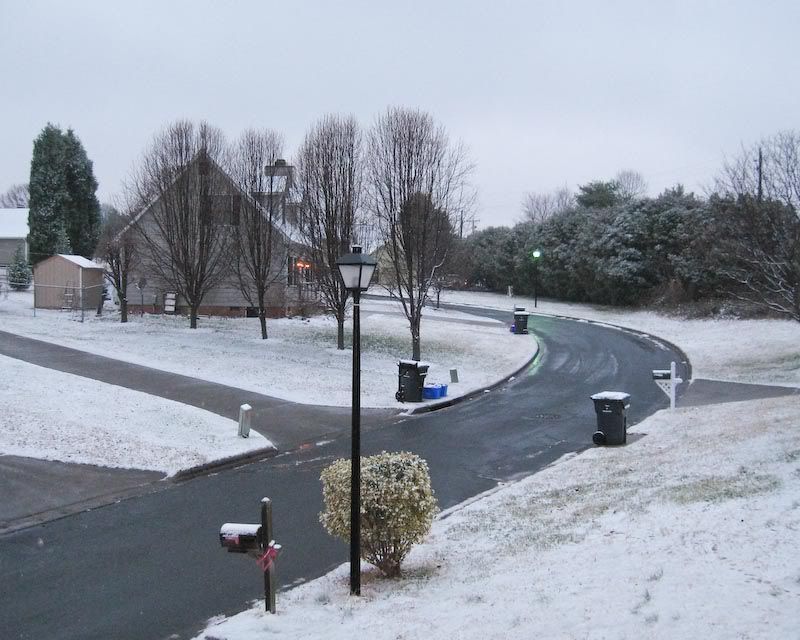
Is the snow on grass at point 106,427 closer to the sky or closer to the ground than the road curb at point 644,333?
closer to the ground

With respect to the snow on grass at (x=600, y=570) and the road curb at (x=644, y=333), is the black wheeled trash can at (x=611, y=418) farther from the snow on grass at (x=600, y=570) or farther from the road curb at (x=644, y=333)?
the road curb at (x=644, y=333)

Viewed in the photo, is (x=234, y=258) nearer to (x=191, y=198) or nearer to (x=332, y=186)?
(x=191, y=198)

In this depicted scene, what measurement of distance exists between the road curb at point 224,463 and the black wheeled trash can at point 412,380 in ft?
18.4

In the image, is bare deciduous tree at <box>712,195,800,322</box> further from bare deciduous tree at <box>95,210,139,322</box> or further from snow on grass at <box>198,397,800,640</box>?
bare deciduous tree at <box>95,210,139,322</box>

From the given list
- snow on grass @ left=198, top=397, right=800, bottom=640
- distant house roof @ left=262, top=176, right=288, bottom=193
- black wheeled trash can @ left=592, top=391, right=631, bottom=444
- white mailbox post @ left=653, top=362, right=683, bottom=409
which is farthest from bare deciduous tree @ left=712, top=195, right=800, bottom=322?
distant house roof @ left=262, top=176, right=288, bottom=193

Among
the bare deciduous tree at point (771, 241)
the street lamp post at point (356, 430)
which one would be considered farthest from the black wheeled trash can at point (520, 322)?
the street lamp post at point (356, 430)

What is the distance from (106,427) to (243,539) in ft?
29.0

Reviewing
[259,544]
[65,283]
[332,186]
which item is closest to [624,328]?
[332,186]

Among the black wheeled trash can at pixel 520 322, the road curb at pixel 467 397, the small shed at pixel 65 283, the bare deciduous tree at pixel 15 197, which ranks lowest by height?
the road curb at pixel 467 397

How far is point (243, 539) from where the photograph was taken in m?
6.03

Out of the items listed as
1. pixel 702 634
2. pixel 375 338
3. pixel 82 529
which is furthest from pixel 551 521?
pixel 375 338

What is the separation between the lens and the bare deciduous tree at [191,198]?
92.2ft

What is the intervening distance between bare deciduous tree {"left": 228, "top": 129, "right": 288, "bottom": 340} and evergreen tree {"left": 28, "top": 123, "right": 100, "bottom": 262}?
66.2 feet

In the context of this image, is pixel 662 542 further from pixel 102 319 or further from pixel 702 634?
pixel 102 319
